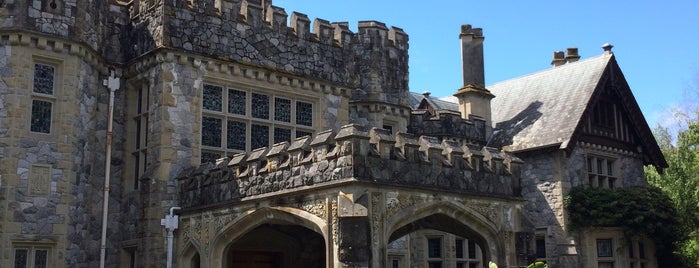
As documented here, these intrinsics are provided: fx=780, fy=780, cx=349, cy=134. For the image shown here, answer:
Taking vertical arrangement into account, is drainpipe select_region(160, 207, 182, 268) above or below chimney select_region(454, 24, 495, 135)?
below

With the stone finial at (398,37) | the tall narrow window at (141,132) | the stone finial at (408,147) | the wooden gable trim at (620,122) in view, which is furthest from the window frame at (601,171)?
the tall narrow window at (141,132)

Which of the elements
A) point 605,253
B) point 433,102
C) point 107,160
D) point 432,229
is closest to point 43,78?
point 107,160

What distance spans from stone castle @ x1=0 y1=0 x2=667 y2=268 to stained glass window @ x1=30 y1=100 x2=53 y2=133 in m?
0.03

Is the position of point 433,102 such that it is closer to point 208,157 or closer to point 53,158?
point 208,157

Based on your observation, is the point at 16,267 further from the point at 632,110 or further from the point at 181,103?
the point at 632,110

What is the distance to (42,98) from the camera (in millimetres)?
14586

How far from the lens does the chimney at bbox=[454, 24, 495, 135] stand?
24.8 m

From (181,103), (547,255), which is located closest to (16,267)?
(181,103)

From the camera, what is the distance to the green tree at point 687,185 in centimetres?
2328

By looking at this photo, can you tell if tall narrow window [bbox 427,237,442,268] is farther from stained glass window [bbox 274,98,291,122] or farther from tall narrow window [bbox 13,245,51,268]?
tall narrow window [bbox 13,245,51,268]

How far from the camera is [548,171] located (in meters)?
23.1

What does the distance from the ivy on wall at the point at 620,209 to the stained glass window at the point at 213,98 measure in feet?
36.8

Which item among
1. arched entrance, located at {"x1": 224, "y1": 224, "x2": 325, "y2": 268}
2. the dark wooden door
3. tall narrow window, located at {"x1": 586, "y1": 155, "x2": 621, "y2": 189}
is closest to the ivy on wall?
tall narrow window, located at {"x1": 586, "y1": 155, "x2": 621, "y2": 189}

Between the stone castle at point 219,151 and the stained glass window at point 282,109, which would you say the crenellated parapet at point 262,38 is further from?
the stained glass window at point 282,109
